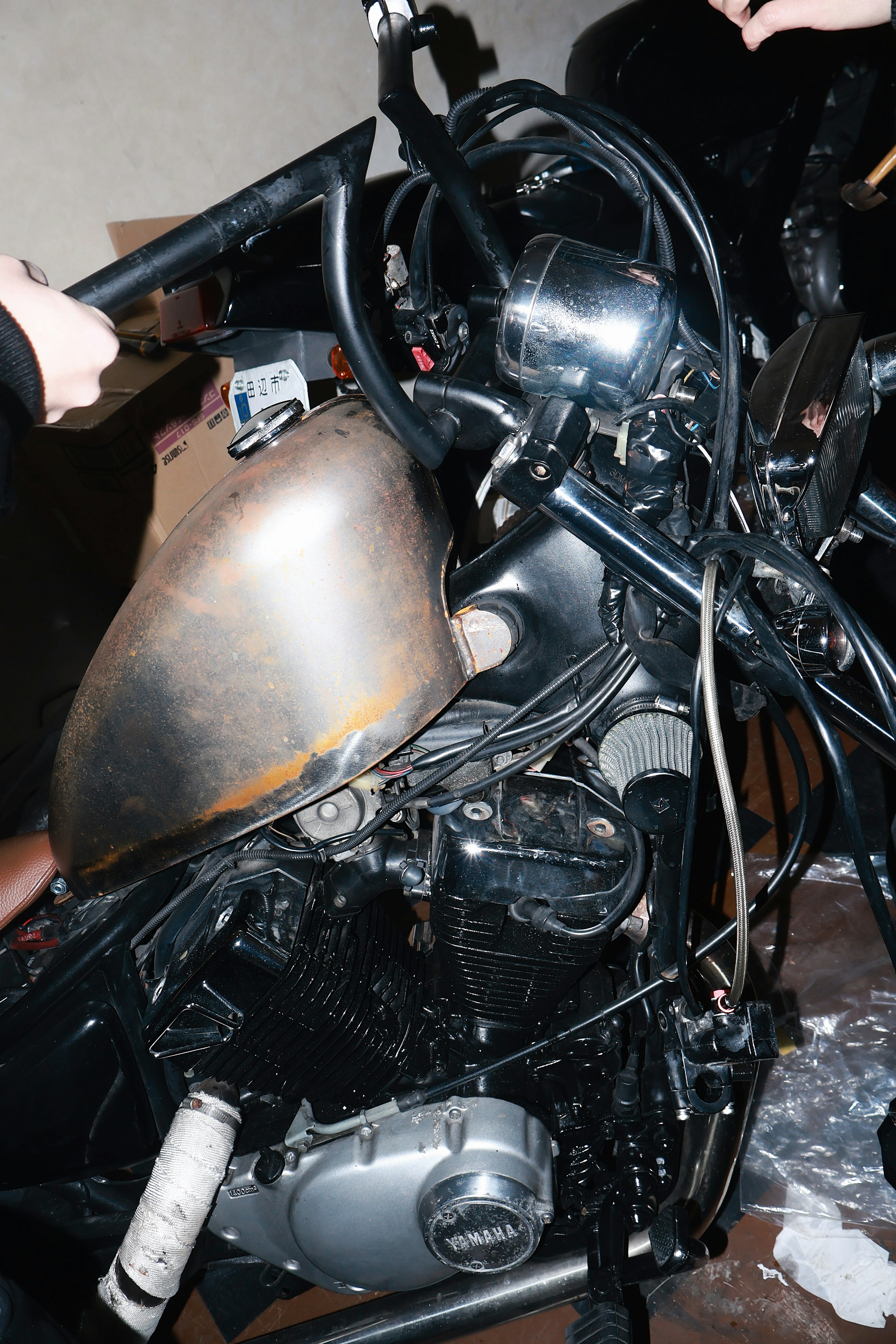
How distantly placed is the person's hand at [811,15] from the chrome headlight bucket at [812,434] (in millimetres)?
388

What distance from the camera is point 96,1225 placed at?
126 cm

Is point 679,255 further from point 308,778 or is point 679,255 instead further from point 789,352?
point 308,778

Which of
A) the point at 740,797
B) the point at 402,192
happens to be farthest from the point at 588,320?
the point at 740,797

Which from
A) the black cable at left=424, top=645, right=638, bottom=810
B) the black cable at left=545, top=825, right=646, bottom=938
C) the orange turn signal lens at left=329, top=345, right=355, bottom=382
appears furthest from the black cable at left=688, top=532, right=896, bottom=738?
the orange turn signal lens at left=329, top=345, right=355, bottom=382

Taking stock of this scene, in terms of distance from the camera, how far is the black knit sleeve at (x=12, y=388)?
70 centimetres

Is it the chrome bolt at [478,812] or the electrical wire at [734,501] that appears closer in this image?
the electrical wire at [734,501]

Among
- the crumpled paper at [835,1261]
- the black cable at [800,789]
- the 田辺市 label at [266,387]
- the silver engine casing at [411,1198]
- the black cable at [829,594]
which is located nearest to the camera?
the black cable at [829,594]

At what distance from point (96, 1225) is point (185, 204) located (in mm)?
2787

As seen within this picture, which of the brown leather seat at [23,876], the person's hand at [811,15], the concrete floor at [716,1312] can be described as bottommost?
the concrete floor at [716,1312]

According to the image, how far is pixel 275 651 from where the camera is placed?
2.58ft

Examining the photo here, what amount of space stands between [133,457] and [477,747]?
1.96 metres

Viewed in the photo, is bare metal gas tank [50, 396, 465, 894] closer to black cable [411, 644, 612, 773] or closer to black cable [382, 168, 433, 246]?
black cable [411, 644, 612, 773]

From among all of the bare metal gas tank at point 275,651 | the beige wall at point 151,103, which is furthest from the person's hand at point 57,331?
the beige wall at point 151,103

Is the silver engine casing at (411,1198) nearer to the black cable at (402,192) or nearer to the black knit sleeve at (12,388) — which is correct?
the black knit sleeve at (12,388)
